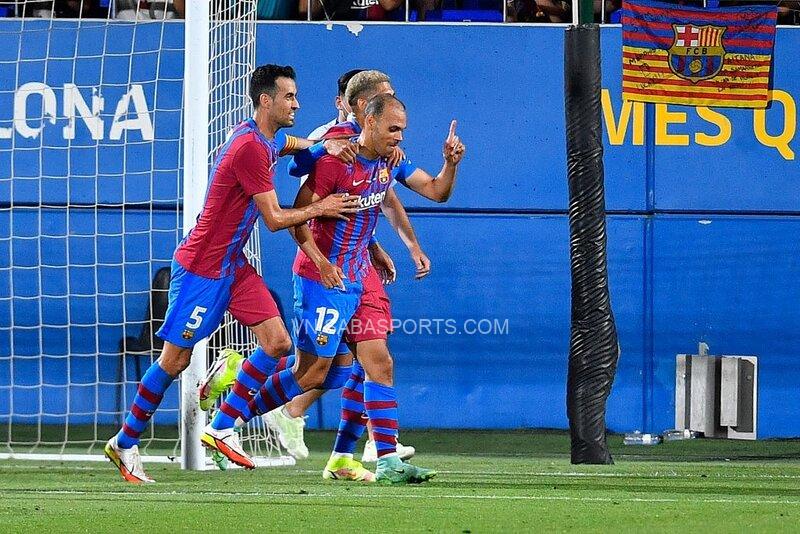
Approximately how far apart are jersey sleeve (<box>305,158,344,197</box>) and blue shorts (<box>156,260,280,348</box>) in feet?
1.96

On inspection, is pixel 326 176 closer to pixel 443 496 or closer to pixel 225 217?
pixel 225 217

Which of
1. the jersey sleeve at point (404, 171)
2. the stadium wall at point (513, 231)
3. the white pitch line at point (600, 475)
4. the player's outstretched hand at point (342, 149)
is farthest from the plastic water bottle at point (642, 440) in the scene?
the player's outstretched hand at point (342, 149)

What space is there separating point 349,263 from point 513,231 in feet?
15.1

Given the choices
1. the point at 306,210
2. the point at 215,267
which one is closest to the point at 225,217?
the point at 215,267

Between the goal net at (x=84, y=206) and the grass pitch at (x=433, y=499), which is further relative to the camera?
the goal net at (x=84, y=206)

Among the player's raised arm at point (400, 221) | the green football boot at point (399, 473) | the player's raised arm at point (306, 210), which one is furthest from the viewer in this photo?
the player's raised arm at point (400, 221)

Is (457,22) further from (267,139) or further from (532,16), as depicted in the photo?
(267,139)

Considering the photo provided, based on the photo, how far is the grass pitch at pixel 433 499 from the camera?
4660mm

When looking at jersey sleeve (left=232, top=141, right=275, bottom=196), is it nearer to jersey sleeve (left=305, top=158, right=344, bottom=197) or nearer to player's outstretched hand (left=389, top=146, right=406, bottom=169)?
jersey sleeve (left=305, top=158, right=344, bottom=197)

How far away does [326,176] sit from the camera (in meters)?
6.44

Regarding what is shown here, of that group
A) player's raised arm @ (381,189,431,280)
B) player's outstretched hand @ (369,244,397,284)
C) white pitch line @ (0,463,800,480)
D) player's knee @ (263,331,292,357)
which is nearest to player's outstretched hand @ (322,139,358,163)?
player's raised arm @ (381,189,431,280)

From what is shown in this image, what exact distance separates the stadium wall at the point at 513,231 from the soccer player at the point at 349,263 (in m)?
4.34

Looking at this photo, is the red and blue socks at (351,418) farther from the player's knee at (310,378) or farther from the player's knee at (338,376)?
the player's knee at (338,376)

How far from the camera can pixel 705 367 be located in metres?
9.66
